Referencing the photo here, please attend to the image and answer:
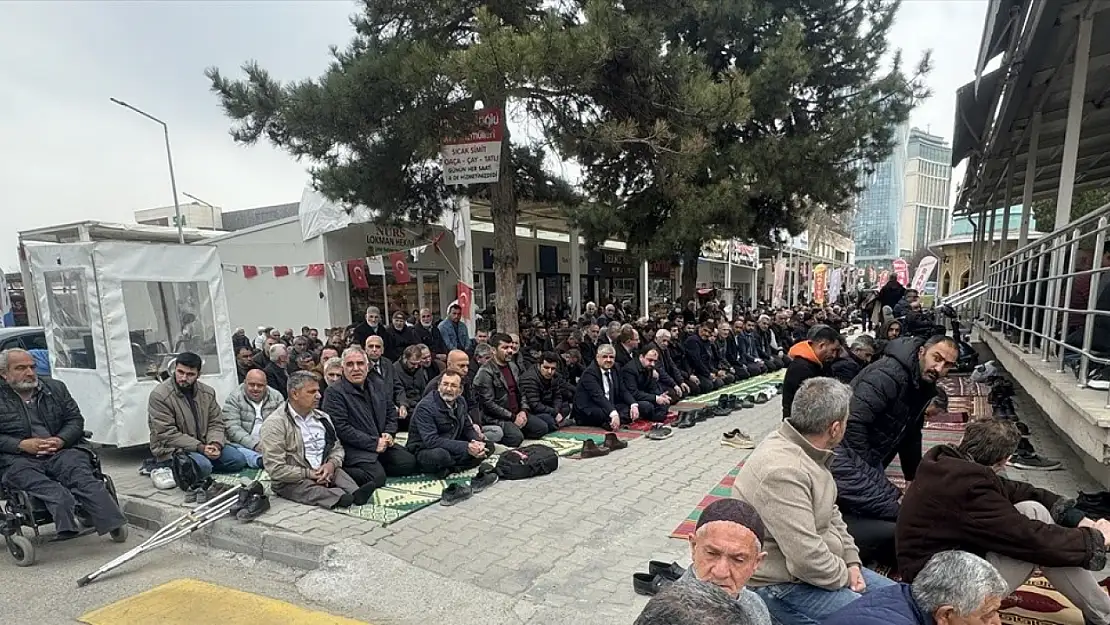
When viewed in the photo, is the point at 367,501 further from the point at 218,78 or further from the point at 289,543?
the point at 218,78

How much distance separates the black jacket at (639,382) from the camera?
816 centimetres

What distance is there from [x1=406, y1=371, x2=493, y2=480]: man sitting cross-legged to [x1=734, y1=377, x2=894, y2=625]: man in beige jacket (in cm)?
369

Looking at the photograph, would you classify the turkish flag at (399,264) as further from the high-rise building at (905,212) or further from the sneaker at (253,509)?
the high-rise building at (905,212)

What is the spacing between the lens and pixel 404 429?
293 inches

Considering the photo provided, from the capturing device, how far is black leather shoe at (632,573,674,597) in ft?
11.3

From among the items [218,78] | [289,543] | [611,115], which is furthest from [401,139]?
[289,543]

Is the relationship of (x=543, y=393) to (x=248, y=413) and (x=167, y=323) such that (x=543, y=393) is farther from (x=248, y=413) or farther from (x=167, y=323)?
(x=167, y=323)

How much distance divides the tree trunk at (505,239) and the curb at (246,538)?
5526 mm

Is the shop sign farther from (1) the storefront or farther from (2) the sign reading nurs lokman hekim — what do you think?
(1) the storefront

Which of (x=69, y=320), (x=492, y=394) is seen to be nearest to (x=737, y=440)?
(x=492, y=394)

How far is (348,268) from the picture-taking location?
44.1 feet

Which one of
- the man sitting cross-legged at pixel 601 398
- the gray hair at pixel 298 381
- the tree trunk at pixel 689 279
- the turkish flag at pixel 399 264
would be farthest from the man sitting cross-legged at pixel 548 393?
the tree trunk at pixel 689 279

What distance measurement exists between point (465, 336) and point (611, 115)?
4.66 meters

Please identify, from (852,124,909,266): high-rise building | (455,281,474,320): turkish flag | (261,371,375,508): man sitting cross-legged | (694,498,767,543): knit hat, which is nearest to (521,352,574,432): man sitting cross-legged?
(261,371,375,508): man sitting cross-legged
